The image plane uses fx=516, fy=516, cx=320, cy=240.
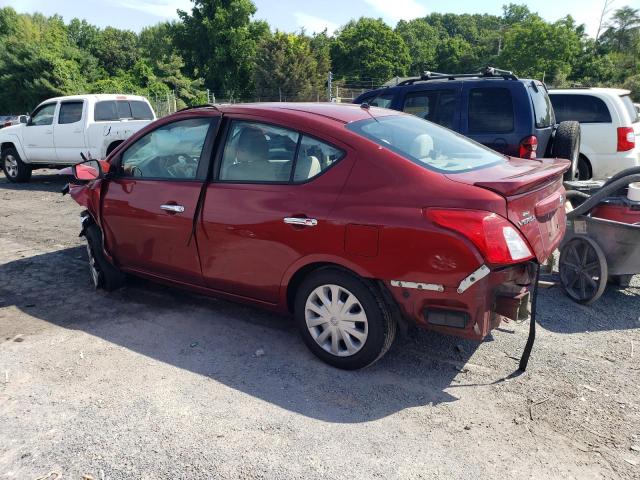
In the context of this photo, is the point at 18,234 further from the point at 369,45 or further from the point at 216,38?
the point at 369,45

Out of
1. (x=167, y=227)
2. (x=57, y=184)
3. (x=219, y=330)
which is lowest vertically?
(x=57, y=184)

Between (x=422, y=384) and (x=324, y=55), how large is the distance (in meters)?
57.4

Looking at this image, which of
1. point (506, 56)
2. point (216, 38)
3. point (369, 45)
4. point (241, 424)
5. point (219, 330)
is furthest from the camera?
point (369, 45)

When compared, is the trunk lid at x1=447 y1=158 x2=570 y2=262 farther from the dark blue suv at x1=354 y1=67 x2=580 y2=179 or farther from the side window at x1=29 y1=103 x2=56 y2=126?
the side window at x1=29 y1=103 x2=56 y2=126

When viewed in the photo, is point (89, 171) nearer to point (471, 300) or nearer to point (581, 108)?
point (471, 300)

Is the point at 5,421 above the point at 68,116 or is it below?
below

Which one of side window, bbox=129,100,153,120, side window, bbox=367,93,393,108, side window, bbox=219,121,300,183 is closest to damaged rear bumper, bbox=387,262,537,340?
side window, bbox=219,121,300,183

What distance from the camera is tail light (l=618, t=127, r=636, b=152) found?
830cm

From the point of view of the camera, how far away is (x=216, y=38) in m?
55.5

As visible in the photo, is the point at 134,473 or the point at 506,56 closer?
the point at 134,473

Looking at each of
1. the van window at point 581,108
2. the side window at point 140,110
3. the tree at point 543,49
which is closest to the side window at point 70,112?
the side window at point 140,110

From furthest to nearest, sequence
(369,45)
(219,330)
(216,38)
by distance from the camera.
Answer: (369,45) < (216,38) < (219,330)

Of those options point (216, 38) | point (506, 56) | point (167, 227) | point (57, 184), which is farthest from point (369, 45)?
point (167, 227)

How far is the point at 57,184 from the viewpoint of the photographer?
40.4ft
